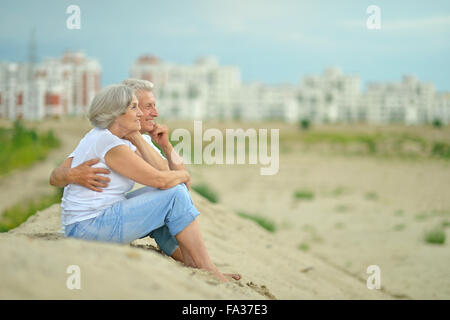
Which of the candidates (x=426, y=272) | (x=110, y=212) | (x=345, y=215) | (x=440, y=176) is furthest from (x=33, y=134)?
(x=110, y=212)

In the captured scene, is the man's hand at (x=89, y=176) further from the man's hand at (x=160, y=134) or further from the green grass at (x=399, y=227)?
the green grass at (x=399, y=227)

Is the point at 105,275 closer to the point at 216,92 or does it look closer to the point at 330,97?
the point at 330,97

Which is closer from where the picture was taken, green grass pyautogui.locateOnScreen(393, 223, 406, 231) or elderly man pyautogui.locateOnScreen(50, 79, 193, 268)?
elderly man pyautogui.locateOnScreen(50, 79, 193, 268)

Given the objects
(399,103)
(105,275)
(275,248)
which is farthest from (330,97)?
(105,275)

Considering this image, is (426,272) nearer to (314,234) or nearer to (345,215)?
(314,234)

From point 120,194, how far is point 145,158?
0.29 m

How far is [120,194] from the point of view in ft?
11.3

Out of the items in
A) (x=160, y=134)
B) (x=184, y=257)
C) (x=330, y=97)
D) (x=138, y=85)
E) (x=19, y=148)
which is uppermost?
(x=330, y=97)

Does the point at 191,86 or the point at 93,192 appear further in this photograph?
the point at 191,86

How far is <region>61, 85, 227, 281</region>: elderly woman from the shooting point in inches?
129

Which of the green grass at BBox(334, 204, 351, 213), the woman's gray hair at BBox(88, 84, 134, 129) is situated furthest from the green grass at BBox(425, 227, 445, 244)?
the woman's gray hair at BBox(88, 84, 134, 129)

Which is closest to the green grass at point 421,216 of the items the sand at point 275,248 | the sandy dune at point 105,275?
the sand at point 275,248

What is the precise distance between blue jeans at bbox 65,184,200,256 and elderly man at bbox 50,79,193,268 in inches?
7.7

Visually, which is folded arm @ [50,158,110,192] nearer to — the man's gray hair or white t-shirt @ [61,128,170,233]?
white t-shirt @ [61,128,170,233]
